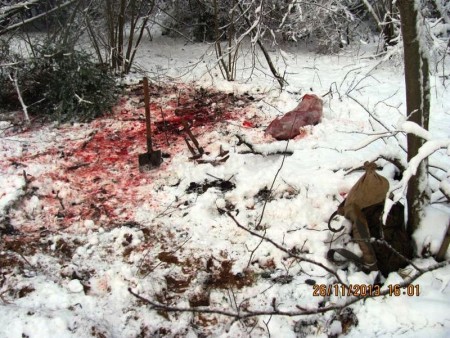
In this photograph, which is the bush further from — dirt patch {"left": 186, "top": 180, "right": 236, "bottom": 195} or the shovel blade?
dirt patch {"left": 186, "top": 180, "right": 236, "bottom": 195}

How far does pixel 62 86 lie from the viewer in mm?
5426

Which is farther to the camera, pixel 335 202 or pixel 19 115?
pixel 19 115

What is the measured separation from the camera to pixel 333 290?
8.42 ft

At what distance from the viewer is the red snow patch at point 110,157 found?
3.62 m

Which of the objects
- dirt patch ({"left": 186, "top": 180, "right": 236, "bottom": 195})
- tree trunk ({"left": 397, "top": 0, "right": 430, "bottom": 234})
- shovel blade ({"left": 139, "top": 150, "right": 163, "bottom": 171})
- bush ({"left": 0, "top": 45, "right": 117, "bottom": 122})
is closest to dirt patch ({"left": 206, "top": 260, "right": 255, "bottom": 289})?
dirt patch ({"left": 186, "top": 180, "right": 236, "bottom": 195})

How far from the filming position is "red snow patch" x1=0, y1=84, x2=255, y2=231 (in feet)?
11.9

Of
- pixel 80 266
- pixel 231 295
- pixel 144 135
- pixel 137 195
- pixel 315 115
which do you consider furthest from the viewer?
pixel 144 135

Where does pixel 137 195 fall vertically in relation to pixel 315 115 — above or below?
below

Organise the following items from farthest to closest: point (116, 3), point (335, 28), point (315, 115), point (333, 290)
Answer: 1. point (335, 28)
2. point (116, 3)
3. point (315, 115)
4. point (333, 290)

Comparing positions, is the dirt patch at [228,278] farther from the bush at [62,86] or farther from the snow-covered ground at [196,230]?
the bush at [62,86]

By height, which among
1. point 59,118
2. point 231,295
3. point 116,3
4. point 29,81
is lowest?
point 231,295

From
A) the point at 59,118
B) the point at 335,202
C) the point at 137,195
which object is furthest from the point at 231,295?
the point at 59,118

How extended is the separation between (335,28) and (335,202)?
639cm

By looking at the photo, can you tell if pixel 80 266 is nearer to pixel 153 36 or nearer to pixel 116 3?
pixel 116 3
